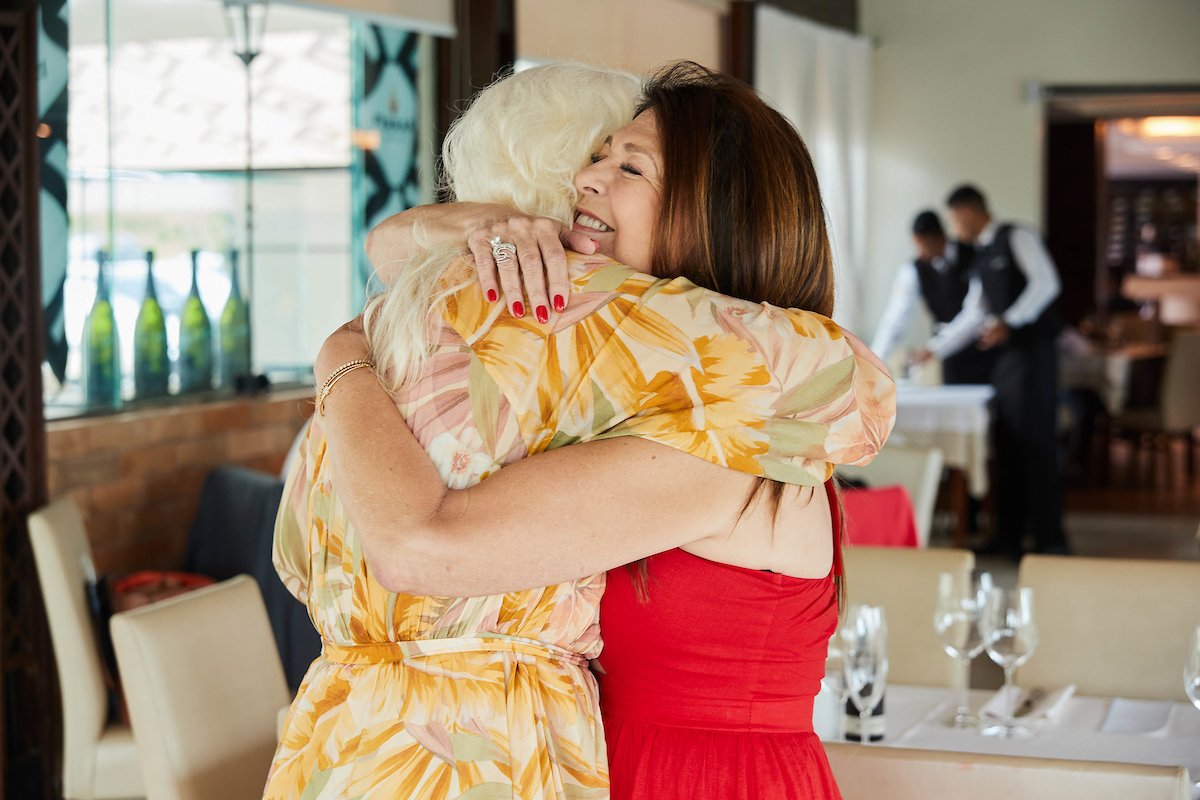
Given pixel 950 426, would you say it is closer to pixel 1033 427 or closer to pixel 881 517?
pixel 1033 427

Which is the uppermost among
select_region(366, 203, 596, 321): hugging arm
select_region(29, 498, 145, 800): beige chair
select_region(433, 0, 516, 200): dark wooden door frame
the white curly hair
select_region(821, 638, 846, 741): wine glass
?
select_region(433, 0, 516, 200): dark wooden door frame

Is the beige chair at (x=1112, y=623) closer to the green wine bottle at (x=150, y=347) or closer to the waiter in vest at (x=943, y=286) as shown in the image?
the green wine bottle at (x=150, y=347)

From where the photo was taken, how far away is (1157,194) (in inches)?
701

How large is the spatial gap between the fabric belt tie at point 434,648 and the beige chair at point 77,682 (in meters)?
2.25

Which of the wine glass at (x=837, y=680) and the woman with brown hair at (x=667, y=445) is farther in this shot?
the wine glass at (x=837, y=680)

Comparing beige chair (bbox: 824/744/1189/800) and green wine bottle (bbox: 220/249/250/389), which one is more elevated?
green wine bottle (bbox: 220/249/250/389)

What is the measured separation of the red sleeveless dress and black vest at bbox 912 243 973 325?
6.70 meters

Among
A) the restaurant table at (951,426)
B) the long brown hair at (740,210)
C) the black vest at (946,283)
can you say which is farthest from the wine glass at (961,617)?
the black vest at (946,283)

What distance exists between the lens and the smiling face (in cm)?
130

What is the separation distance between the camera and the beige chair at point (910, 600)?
2.91m

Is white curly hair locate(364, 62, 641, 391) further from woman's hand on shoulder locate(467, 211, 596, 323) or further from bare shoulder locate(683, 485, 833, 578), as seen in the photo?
bare shoulder locate(683, 485, 833, 578)

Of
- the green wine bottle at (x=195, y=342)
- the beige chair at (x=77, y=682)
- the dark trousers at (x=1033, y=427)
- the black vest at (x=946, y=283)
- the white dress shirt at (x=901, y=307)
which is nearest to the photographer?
the beige chair at (x=77, y=682)

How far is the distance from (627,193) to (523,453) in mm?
301

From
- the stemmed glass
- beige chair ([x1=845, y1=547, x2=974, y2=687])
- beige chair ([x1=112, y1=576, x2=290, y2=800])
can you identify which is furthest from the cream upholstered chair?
beige chair ([x1=112, y1=576, x2=290, y2=800])
